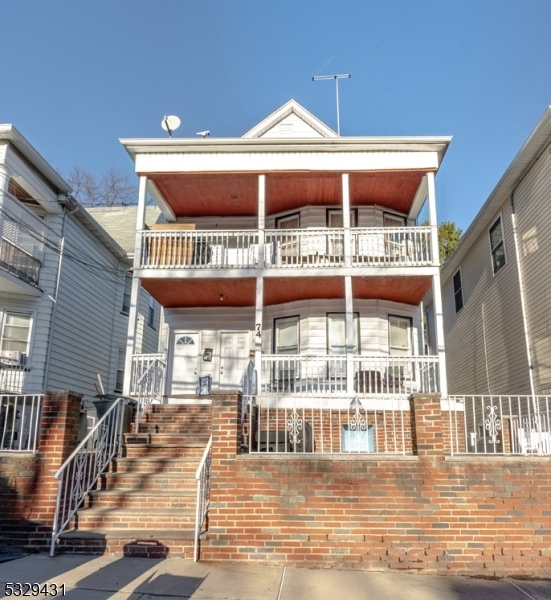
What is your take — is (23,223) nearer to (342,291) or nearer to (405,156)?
(342,291)

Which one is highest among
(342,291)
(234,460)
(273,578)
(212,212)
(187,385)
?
(212,212)

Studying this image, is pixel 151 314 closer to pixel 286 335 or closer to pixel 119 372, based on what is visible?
pixel 119 372

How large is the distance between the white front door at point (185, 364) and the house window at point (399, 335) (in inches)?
197

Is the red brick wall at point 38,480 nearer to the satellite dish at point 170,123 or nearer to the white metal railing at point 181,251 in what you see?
the white metal railing at point 181,251

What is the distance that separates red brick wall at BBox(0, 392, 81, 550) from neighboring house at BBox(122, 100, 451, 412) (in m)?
4.01

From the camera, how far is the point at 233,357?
13023mm

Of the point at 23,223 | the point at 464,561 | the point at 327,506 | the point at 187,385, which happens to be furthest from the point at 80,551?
the point at 23,223

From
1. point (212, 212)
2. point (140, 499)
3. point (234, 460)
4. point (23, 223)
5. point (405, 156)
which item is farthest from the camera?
point (212, 212)

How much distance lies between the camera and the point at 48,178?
42.7 feet

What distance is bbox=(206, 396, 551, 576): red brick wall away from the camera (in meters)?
5.79

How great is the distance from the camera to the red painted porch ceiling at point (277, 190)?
11781 mm

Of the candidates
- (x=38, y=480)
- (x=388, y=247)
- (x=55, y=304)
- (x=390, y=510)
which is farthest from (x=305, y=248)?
(x=38, y=480)

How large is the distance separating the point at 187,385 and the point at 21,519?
676 cm

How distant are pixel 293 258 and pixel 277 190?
175 centimetres
